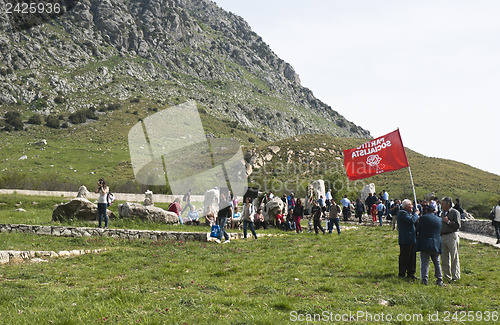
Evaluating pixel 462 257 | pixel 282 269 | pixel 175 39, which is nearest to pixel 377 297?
pixel 282 269

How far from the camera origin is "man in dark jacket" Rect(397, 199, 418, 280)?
9.58m

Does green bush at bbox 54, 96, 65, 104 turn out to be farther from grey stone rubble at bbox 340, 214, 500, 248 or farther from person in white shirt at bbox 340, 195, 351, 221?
grey stone rubble at bbox 340, 214, 500, 248

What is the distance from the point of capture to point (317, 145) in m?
85.3

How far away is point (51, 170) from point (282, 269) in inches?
2597

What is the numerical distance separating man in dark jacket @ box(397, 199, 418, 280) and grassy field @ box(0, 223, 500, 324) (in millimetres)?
424

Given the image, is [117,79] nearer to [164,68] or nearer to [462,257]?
[164,68]

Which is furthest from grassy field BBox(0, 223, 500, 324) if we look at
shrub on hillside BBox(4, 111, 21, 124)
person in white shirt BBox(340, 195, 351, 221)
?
shrub on hillside BBox(4, 111, 21, 124)

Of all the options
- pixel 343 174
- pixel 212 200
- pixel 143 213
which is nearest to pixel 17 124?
pixel 343 174

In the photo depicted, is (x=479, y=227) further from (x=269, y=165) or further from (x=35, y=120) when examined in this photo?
(x=35, y=120)

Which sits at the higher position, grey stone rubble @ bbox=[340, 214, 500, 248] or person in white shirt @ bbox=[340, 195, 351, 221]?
person in white shirt @ bbox=[340, 195, 351, 221]

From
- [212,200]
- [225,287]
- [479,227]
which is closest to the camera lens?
[225,287]

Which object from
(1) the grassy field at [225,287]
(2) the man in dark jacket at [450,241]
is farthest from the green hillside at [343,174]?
(2) the man in dark jacket at [450,241]

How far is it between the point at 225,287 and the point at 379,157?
1351cm

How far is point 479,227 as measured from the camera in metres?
23.2
